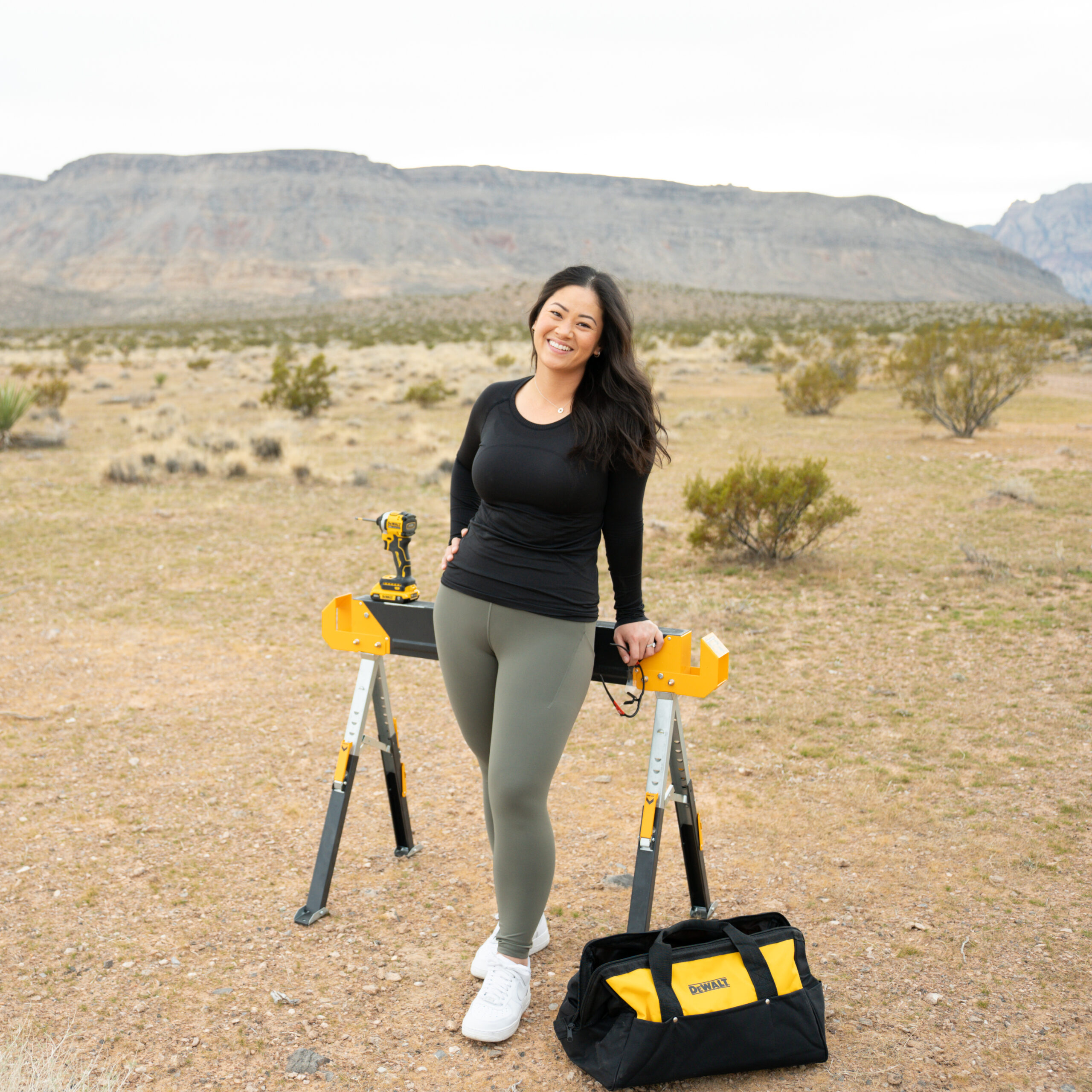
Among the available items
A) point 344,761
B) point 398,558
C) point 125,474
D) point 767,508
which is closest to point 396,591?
point 398,558

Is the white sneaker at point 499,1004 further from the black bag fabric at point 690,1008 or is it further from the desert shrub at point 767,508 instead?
the desert shrub at point 767,508

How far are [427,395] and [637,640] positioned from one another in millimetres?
16775

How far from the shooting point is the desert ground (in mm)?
2613

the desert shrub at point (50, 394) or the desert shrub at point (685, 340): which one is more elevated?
the desert shrub at point (685, 340)

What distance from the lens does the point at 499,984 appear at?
258 centimetres

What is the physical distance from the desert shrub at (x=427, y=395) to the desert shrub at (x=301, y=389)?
5.54 feet

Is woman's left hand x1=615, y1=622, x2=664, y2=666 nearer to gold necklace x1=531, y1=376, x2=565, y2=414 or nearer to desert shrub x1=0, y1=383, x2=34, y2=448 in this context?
gold necklace x1=531, y1=376, x2=565, y2=414

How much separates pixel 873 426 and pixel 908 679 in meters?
11.1

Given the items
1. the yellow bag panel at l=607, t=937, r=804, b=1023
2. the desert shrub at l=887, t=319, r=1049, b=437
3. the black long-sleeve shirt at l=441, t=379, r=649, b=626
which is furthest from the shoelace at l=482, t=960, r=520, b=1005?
the desert shrub at l=887, t=319, r=1049, b=437

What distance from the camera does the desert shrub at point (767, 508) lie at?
7.75 meters

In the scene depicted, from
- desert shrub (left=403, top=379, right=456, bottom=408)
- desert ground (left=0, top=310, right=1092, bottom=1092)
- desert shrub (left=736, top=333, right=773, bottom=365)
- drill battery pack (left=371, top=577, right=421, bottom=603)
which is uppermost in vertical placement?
desert shrub (left=736, top=333, right=773, bottom=365)

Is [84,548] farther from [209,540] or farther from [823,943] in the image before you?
[823,943]

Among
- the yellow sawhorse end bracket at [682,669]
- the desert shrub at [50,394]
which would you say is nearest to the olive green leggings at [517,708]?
the yellow sawhorse end bracket at [682,669]

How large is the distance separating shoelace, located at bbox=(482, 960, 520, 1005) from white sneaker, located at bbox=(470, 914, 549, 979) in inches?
2.9
